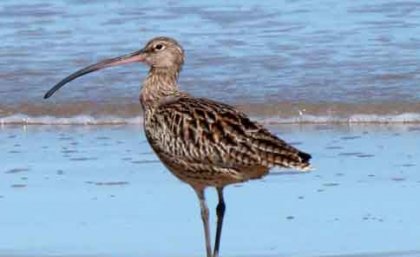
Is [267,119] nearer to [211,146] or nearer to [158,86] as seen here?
[158,86]

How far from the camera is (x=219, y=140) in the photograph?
804cm

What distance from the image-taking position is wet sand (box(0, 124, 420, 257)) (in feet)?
28.1

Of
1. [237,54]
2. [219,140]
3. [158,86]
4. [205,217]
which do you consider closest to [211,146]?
[219,140]

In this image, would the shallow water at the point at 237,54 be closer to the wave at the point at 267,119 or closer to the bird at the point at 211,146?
the wave at the point at 267,119

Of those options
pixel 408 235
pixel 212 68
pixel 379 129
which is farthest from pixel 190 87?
A: pixel 408 235

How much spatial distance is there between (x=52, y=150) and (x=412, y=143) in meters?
2.38

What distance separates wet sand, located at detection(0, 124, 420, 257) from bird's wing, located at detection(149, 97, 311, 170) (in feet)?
2.00

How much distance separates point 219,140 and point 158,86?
0.69 m

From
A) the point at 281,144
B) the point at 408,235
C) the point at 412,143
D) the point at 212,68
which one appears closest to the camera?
the point at 281,144

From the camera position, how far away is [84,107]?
12234 mm

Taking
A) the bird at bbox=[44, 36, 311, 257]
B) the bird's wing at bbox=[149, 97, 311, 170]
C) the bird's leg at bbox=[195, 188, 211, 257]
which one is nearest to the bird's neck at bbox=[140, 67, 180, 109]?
the bird at bbox=[44, 36, 311, 257]

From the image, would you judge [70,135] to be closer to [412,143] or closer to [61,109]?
[61,109]

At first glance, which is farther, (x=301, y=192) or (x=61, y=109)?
(x=61, y=109)

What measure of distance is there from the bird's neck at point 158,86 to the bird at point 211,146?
0.03 m
